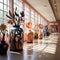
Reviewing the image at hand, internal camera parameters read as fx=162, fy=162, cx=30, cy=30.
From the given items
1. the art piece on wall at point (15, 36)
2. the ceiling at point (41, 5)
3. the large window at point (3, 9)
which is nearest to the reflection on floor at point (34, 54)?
the art piece on wall at point (15, 36)

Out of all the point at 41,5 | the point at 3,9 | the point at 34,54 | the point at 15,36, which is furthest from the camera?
the point at 41,5

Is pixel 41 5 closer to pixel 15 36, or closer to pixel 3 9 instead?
pixel 3 9

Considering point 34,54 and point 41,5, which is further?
point 41,5

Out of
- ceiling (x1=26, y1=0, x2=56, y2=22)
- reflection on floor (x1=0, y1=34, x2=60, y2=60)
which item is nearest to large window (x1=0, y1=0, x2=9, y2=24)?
reflection on floor (x1=0, y1=34, x2=60, y2=60)

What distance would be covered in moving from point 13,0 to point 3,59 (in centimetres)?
596

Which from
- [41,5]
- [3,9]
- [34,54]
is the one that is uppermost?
[41,5]

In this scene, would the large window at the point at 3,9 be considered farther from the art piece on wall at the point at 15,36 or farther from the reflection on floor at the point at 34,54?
the reflection on floor at the point at 34,54

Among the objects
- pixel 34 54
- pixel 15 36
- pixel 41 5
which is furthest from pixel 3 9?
pixel 41 5

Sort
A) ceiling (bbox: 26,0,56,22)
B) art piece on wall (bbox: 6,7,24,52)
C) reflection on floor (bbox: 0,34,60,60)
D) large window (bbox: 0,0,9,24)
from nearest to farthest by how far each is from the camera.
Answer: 1. reflection on floor (bbox: 0,34,60,60)
2. art piece on wall (bbox: 6,7,24,52)
3. large window (bbox: 0,0,9,24)
4. ceiling (bbox: 26,0,56,22)

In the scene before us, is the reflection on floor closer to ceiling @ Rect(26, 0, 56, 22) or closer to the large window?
the large window

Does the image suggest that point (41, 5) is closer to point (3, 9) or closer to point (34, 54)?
point (3, 9)

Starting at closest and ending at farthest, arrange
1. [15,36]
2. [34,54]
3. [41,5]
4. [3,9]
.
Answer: [34,54] < [15,36] < [3,9] < [41,5]

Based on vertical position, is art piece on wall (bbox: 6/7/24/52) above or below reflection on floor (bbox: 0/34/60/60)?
above

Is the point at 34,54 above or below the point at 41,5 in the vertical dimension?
below
